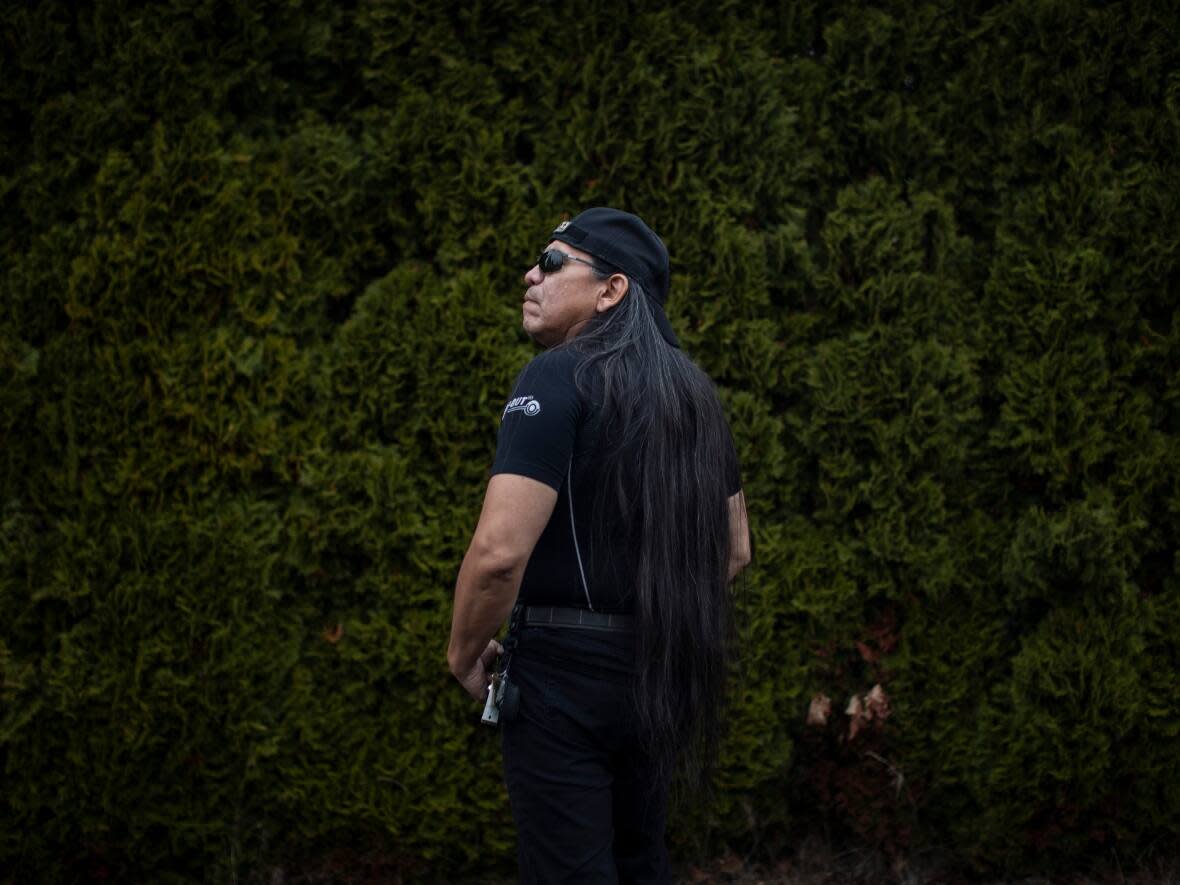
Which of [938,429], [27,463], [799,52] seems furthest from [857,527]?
[27,463]

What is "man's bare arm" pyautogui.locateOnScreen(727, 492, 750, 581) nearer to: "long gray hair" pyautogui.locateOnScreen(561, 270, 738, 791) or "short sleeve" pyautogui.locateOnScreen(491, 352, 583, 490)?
"long gray hair" pyautogui.locateOnScreen(561, 270, 738, 791)

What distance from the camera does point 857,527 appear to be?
4.26 meters

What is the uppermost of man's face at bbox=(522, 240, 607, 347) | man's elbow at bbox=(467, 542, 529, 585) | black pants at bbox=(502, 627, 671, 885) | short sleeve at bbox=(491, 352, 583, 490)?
man's face at bbox=(522, 240, 607, 347)

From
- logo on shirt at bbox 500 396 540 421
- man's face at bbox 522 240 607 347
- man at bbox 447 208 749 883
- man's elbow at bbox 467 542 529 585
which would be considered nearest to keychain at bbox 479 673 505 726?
man at bbox 447 208 749 883

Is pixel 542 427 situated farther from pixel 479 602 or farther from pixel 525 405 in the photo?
pixel 479 602

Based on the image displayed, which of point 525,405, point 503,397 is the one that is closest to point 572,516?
point 525,405

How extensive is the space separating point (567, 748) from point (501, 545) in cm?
51

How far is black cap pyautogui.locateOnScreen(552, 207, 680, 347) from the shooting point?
2.70 metres

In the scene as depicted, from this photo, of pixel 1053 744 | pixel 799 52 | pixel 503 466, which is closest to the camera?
pixel 503 466

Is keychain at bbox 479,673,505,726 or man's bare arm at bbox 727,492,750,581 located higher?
man's bare arm at bbox 727,492,750,581

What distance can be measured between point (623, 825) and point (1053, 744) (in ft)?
7.56

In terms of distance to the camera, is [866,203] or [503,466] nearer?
[503,466]

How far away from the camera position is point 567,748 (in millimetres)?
2430

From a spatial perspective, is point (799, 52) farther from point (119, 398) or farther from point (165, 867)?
point (165, 867)
